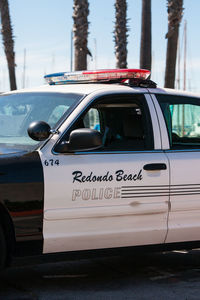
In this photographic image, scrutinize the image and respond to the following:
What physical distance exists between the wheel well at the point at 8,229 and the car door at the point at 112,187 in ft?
0.82

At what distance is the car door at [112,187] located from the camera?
4.97 m

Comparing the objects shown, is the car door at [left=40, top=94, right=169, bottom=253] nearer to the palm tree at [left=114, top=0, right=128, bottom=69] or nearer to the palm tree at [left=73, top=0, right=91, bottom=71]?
the palm tree at [left=73, top=0, right=91, bottom=71]

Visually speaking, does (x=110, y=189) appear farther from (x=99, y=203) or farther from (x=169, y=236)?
(x=169, y=236)

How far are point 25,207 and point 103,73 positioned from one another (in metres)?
1.64

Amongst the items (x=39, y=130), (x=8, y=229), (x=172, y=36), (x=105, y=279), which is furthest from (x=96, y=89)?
(x=172, y=36)

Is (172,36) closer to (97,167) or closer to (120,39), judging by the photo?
(120,39)

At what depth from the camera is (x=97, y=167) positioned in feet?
16.7

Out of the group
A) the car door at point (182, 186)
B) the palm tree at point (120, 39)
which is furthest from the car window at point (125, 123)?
the palm tree at point (120, 39)

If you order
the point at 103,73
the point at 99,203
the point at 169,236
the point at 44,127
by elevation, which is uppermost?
the point at 103,73

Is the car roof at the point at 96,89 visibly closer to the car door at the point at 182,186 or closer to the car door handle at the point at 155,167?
the car door at the point at 182,186

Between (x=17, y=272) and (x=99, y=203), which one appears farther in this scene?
(x=17, y=272)

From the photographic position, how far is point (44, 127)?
5.02 metres

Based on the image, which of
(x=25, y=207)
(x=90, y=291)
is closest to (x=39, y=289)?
(x=90, y=291)

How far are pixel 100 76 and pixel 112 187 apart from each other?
4.05 ft
